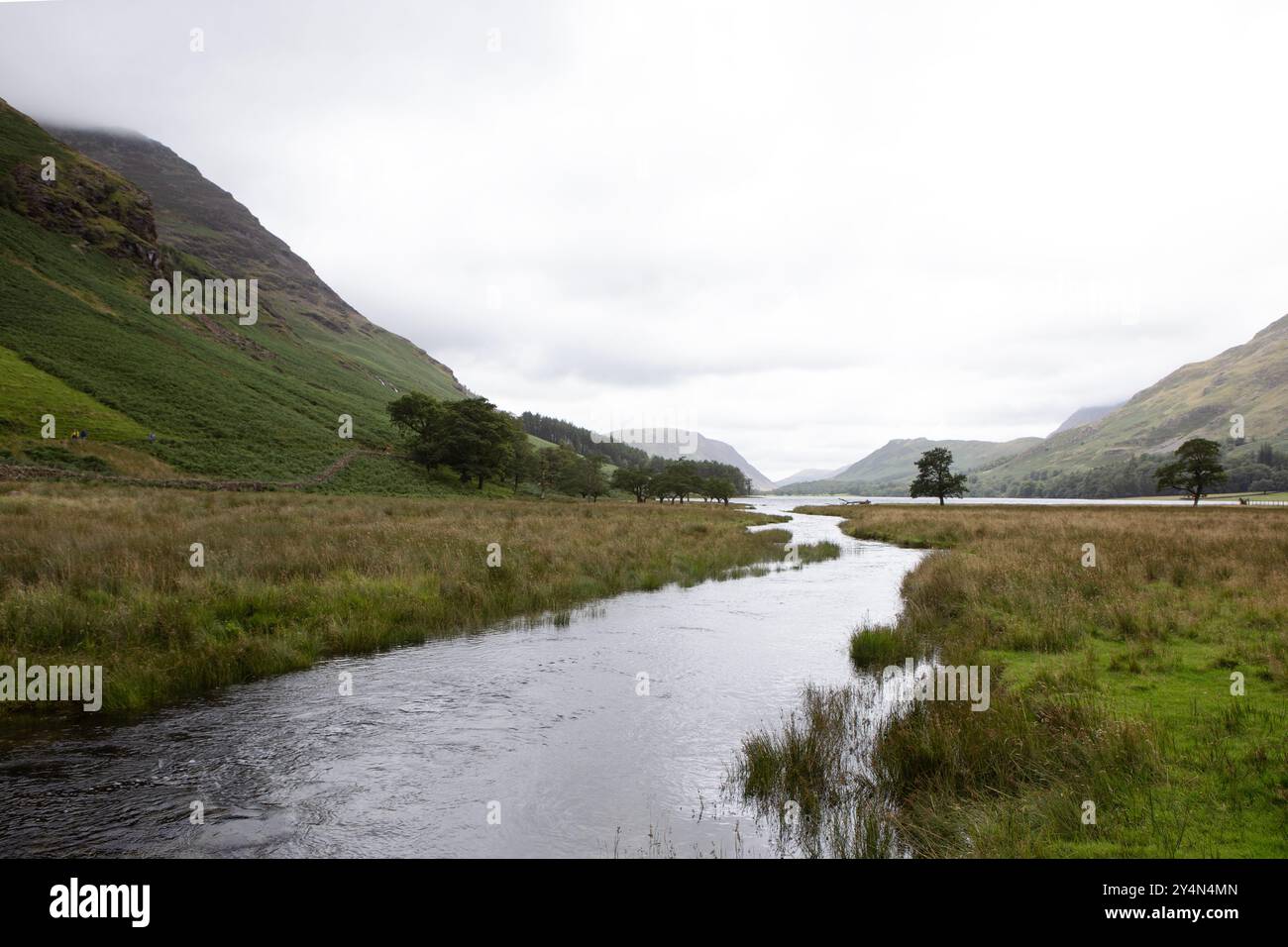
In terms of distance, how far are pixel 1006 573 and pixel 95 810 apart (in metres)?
20.8

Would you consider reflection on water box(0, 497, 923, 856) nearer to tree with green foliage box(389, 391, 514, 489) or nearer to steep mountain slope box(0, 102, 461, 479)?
→ steep mountain slope box(0, 102, 461, 479)

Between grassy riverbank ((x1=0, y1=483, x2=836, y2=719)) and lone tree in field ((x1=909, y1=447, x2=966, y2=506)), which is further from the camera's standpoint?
lone tree in field ((x1=909, y1=447, x2=966, y2=506))

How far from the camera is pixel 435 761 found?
7.28 m

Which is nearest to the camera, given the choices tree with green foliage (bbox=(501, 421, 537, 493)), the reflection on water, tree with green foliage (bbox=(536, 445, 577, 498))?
the reflection on water

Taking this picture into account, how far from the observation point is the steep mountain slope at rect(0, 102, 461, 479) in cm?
5928

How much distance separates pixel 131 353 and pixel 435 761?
9996 cm

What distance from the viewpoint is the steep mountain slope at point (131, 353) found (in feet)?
194

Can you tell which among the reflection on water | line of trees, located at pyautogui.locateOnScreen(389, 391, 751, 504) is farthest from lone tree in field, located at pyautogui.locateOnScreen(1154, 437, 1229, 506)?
the reflection on water

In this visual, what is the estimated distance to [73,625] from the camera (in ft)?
33.2

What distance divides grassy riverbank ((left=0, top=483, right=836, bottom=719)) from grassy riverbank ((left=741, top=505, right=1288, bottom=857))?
29.1 ft
